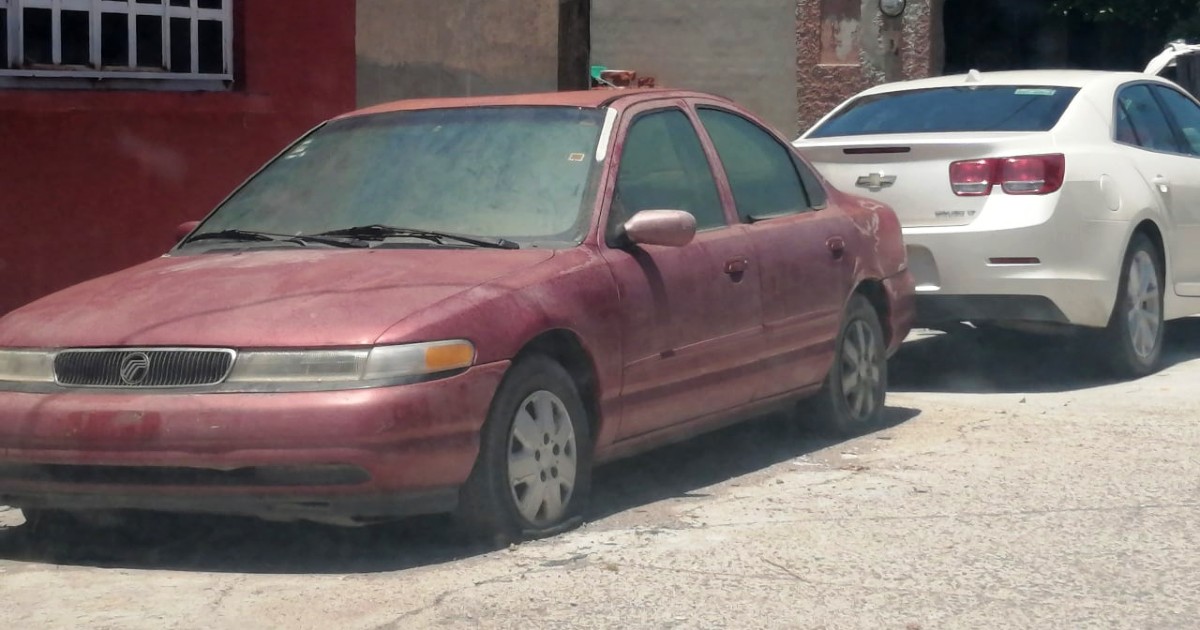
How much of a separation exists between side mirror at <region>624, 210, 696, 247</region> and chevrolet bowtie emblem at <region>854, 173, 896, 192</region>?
304 centimetres

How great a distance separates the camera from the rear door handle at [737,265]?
7.02 m

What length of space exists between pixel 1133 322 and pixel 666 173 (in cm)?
357

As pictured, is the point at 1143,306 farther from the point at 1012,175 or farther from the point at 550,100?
the point at 550,100

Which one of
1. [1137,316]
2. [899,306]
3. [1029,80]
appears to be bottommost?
[1137,316]

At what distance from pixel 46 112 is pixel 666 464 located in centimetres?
395

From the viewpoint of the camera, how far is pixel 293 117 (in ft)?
35.8

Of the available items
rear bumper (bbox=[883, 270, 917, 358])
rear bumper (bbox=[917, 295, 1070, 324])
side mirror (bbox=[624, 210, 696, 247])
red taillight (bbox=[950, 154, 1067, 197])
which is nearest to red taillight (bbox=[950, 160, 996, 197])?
red taillight (bbox=[950, 154, 1067, 197])

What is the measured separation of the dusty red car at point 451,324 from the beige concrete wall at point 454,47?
5.08m

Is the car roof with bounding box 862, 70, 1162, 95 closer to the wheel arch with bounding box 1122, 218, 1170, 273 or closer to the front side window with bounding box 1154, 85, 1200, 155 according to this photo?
the front side window with bounding box 1154, 85, 1200, 155

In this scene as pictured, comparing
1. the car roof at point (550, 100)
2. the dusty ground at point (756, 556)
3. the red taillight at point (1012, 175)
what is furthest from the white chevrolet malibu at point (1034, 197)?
the car roof at point (550, 100)

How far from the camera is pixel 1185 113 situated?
1067 cm

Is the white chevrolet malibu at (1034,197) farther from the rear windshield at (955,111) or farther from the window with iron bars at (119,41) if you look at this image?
the window with iron bars at (119,41)

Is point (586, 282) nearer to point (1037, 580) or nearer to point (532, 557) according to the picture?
point (532, 557)

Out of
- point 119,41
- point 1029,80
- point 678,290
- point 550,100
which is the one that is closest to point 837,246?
point 678,290
